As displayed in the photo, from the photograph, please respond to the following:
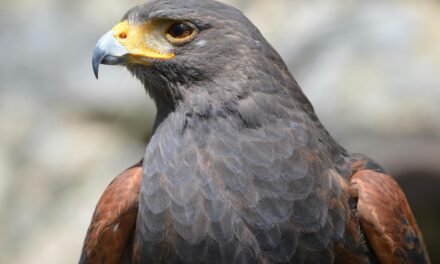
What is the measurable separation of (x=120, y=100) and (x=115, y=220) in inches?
180

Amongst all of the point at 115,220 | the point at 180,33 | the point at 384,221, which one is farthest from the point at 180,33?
the point at 384,221

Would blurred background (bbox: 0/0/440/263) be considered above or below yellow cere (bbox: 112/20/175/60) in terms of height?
below

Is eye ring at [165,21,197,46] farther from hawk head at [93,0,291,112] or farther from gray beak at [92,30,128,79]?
gray beak at [92,30,128,79]

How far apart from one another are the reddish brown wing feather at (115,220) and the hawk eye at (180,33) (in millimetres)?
654

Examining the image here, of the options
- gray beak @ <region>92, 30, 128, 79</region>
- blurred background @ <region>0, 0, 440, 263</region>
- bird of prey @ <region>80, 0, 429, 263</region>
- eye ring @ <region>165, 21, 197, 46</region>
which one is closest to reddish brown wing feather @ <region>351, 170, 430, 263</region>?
bird of prey @ <region>80, 0, 429, 263</region>

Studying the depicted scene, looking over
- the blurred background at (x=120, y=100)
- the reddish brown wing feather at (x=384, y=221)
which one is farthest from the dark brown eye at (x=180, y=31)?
the blurred background at (x=120, y=100)

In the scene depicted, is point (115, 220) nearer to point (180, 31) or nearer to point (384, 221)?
point (180, 31)

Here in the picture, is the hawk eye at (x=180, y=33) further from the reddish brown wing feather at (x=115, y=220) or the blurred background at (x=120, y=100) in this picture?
the blurred background at (x=120, y=100)

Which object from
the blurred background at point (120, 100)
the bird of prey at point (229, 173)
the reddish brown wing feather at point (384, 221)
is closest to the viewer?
the bird of prey at point (229, 173)

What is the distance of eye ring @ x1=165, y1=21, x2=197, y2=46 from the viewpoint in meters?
3.91

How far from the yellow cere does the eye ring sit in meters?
0.06

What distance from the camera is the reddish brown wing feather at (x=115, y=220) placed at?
152 inches

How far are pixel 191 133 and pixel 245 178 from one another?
344 mm

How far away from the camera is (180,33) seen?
392 centimetres
